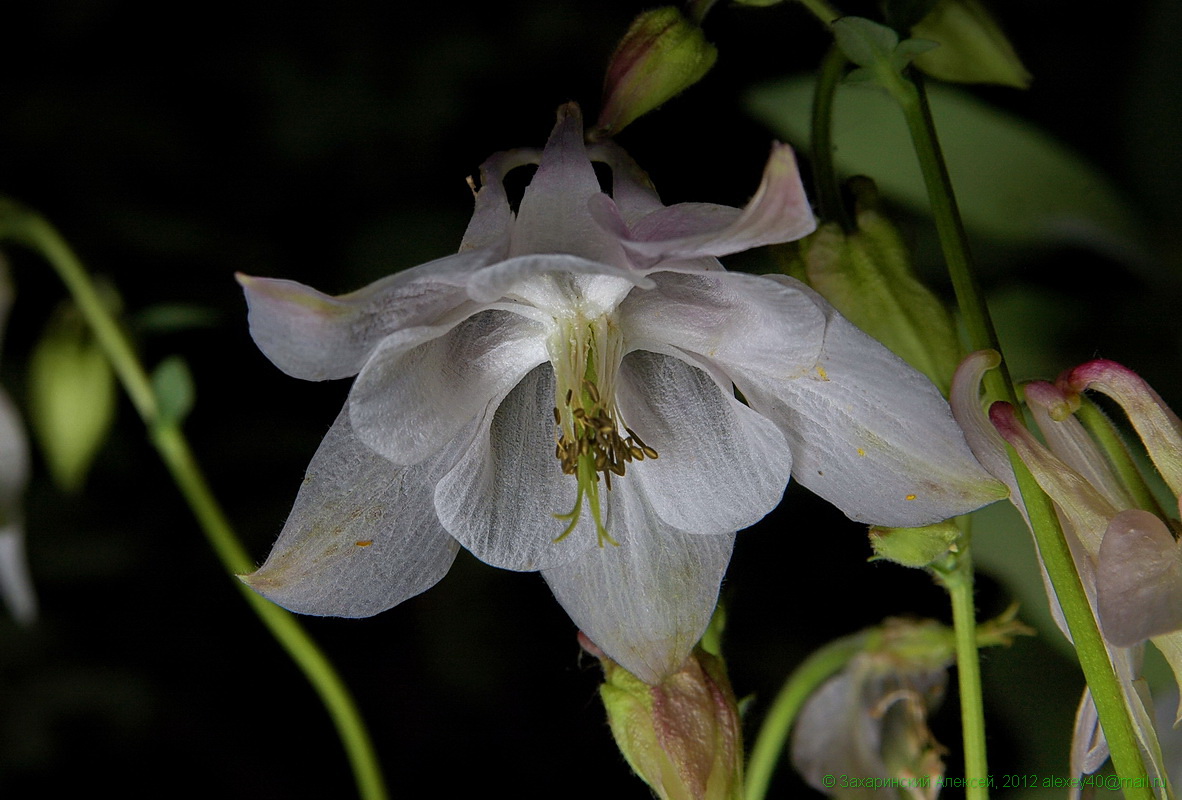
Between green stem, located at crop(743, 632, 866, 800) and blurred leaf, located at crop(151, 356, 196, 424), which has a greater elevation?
blurred leaf, located at crop(151, 356, 196, 424)

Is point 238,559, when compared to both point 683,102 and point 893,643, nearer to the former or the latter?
point 893,643

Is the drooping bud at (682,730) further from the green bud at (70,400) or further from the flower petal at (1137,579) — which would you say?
the green bud at (70,400)

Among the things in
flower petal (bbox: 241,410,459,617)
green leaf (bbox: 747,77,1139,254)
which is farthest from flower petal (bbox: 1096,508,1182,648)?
green leaf (bbox: 747,77,1139,254)

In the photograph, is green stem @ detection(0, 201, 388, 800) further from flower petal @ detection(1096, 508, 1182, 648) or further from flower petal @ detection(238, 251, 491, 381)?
flower petal @ detection(1096, 508, 1182, 648)

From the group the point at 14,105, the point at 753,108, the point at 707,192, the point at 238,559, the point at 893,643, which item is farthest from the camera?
the point at 14,105

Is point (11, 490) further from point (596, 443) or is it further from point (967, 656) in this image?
point (967, 656)

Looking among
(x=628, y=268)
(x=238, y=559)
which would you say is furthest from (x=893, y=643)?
(x=238, y=559)
